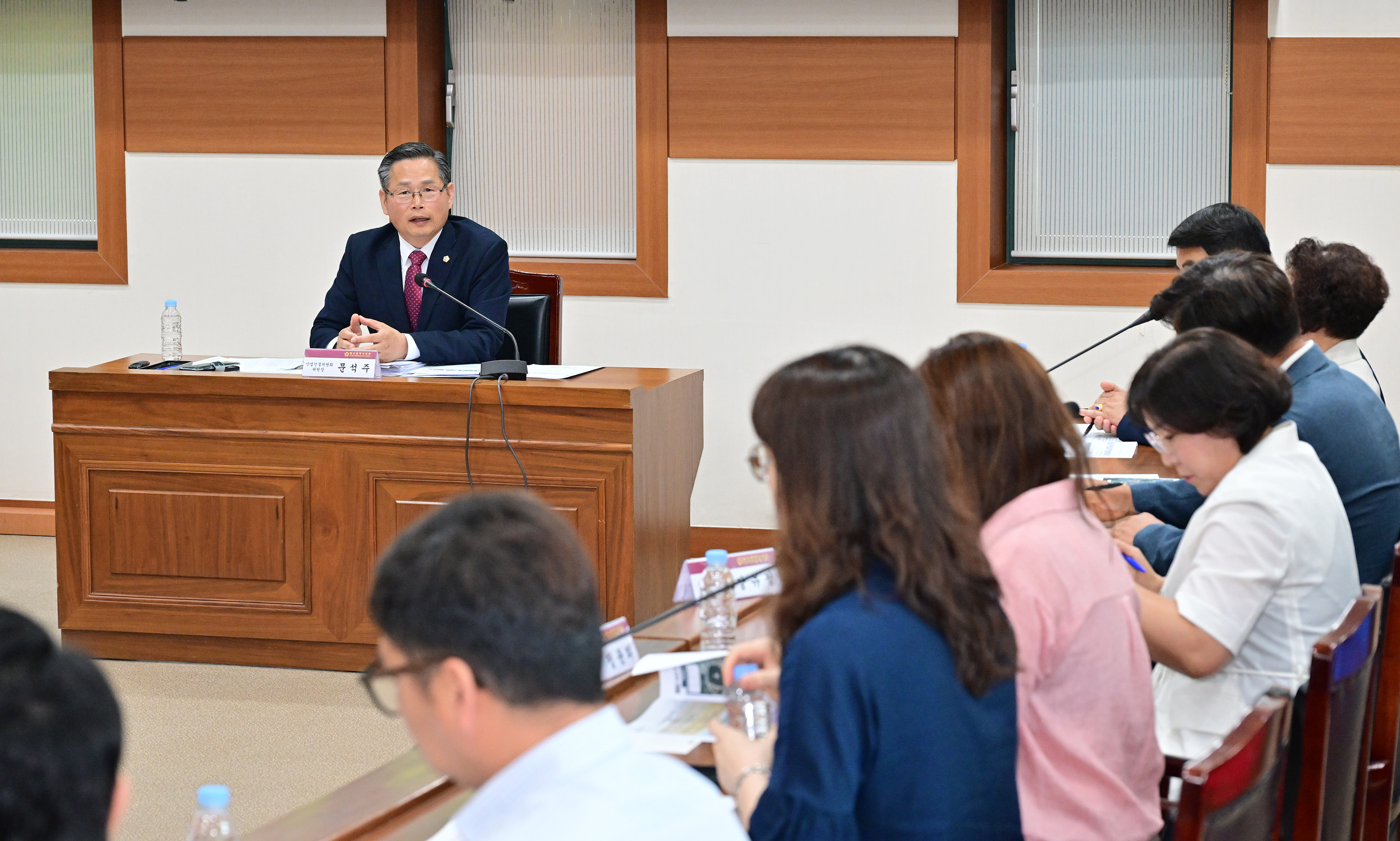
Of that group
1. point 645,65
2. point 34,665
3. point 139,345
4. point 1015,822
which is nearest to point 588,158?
point 645,65

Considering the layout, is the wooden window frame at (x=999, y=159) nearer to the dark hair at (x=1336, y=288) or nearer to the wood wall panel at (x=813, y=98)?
the wood wall panel at (x=813, y=98)

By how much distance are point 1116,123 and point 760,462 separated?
4.43 metres

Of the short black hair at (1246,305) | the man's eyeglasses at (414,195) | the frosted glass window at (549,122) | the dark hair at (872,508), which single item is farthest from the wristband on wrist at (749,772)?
the frosted glass window at (549,122)

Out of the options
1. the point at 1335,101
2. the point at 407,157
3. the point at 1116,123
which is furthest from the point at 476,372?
the point at 1335,101

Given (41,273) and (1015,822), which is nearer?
(1015,822)

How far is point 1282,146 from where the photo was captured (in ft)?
17.1

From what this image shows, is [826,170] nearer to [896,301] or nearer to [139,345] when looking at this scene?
[896,301]

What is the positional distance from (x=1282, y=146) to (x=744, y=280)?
6.82 feet

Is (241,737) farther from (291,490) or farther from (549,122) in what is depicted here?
(549,122)

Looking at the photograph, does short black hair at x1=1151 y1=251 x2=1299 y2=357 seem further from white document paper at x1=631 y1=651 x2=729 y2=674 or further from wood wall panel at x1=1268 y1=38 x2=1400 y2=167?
wood wall panel at x1=1268 y1=38 x2=1400 y2=167

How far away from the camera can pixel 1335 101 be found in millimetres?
5148

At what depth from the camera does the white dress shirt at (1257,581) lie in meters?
1.98

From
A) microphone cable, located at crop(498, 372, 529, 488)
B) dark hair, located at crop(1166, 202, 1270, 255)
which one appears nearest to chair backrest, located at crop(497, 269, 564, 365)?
microphone cable, located at crop(498, 372, 529, 488)

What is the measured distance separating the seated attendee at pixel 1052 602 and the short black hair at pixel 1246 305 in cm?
117
